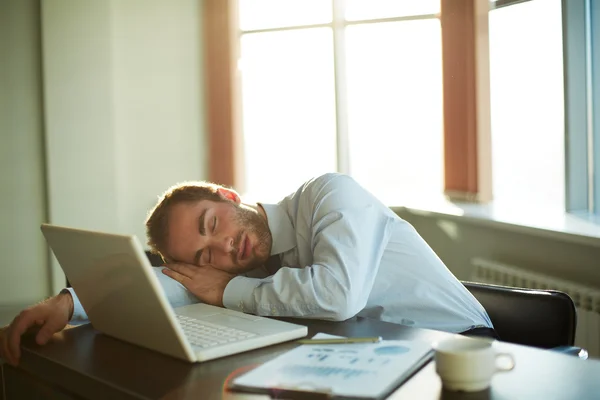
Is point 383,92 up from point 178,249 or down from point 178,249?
up

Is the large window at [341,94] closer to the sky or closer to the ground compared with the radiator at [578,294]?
closer to the sky

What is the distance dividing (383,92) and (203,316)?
122 inches

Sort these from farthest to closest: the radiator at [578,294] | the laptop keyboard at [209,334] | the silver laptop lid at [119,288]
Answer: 1. the radiator at [578,294]
2. the laptop keyboard at [209,334]
3. the silver laptop lid at [119,288]

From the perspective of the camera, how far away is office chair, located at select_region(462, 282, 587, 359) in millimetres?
Answer: 1719

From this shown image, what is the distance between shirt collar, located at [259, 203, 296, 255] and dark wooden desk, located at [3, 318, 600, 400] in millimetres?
465

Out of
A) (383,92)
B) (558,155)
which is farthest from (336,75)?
(558,155)

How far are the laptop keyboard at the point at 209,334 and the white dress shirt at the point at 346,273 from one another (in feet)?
0.59

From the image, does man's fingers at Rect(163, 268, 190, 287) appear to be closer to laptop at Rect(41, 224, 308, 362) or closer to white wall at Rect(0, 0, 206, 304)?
laptop at Rect(41, 224, 308, 362)

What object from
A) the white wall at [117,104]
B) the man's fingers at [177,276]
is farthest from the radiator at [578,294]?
the white wall at [117,104]

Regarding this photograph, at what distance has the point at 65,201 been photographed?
447 cm

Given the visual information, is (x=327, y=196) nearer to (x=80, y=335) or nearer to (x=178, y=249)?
(x=178, y=249)

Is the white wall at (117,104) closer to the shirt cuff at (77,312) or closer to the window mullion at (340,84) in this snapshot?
the window mullion at (340,84)

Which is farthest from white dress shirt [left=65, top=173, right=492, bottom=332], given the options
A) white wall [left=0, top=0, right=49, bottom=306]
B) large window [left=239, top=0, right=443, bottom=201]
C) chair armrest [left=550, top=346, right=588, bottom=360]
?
white wall [left=0, top=0, right=49, bottom=306]

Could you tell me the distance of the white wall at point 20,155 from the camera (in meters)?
4.53
